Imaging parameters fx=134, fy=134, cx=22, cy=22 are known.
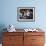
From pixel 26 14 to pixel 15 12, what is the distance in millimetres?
366

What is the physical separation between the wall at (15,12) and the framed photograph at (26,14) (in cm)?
10

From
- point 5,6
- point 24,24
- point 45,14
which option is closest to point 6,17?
point 5,6

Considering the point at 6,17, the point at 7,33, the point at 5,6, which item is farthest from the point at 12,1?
the point at 7,33

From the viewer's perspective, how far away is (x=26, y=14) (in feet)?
14.5

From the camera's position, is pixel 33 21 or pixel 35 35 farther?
pixel 33 21

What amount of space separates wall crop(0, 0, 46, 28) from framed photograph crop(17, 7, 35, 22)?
0.32 ft

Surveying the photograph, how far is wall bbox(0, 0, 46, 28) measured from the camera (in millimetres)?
4371

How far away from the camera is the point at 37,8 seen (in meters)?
4.39

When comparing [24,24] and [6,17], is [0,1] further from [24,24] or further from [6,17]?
[24,24]

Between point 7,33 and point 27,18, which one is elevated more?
point 27,18

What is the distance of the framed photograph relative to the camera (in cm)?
438

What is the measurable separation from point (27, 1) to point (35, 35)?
119cm

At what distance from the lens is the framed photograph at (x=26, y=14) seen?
4379mm

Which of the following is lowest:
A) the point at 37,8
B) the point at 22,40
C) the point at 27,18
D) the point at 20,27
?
the point at 22,40
